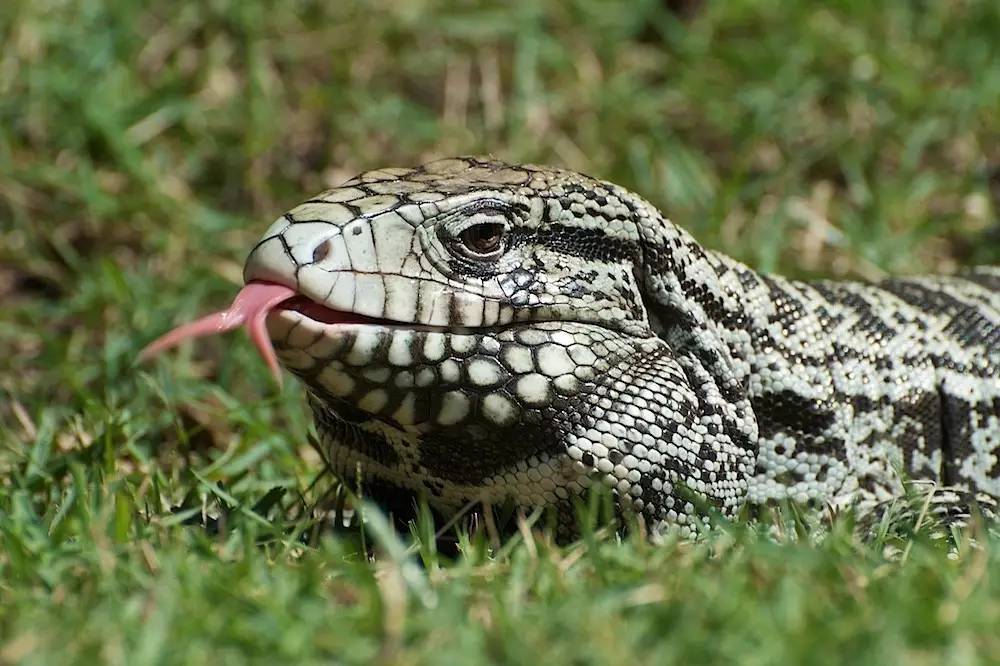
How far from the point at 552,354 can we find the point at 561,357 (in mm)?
26

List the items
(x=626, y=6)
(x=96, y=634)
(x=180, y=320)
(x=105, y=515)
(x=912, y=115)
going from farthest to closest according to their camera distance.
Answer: (x=626, y=6)
(x=912, y=115)
(x=180, y=320)
(x=105, y=515)
(x=96, y=634)

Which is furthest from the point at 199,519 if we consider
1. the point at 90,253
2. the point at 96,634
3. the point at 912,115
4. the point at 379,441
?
the point at 912,115

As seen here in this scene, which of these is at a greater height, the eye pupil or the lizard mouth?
the eye pupil

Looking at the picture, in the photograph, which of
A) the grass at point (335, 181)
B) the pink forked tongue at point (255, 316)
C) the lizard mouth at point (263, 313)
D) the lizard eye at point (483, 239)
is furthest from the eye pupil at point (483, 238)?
the grass at point (335, 181)

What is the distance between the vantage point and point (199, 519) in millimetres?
4371

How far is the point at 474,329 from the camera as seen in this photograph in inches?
153

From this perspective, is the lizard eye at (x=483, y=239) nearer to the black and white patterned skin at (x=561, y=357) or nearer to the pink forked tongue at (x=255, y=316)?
the black and white patterned skin at (x=561, y=357)

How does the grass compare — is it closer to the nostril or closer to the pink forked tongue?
the pink forked tongue

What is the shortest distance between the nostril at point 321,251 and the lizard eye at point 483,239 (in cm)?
36

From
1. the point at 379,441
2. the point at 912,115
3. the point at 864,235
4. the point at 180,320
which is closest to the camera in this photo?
the point at 379,441

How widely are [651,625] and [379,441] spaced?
1.21 meters

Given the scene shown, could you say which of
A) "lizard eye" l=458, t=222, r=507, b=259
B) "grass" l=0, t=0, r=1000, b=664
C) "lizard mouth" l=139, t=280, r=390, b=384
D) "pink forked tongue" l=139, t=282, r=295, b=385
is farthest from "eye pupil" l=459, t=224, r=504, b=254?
"grass" l=0, t=0, r=1000, b=664

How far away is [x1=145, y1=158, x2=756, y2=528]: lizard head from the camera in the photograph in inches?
148

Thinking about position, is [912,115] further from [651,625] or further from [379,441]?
[651,625]
